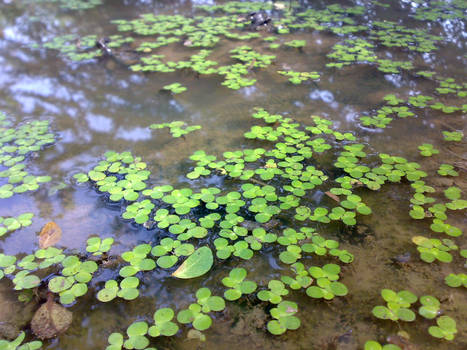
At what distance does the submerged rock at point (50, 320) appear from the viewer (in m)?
1.53

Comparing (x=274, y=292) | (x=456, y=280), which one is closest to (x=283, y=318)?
(x=274, y=292)

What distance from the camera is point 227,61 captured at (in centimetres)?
423

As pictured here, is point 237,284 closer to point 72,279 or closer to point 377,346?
point 377,346

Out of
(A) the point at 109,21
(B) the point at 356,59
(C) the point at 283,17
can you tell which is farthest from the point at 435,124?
(A) the point at 109,21

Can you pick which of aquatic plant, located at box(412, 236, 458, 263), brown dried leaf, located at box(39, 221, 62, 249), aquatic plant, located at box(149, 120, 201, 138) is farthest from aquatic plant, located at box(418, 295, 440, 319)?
aquatic plant, located at box(149, 120, 201, 138)

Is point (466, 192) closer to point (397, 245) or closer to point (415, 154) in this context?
point (415, 154)

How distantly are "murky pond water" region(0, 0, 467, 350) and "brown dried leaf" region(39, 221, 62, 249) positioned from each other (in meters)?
0.04

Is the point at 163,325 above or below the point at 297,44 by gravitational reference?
below

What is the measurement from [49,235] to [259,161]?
4.90 feet

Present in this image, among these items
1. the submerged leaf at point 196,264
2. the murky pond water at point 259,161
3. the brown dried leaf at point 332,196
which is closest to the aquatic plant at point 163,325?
the murky pond water at point 259,161

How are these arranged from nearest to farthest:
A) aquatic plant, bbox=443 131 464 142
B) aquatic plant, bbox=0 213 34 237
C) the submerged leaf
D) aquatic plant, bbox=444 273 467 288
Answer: aquatic plant, bbox=444 273 467 288 < the submerged leaf < aquatic plant, bbox=0 213 34 237 < aquatic plant, bbox=443 131 464 142

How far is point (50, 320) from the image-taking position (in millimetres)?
1563

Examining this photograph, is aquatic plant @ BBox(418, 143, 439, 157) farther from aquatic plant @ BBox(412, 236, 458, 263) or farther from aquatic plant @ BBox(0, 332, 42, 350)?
aquatic plant @ BBox(0, 332, 42, 350)

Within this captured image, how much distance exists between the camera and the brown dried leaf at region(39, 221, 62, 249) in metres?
1.95
